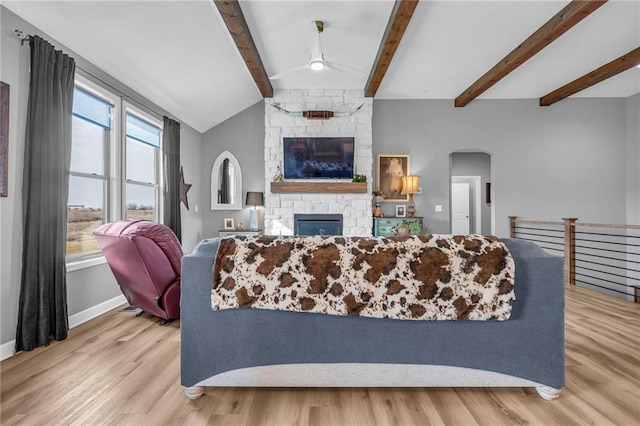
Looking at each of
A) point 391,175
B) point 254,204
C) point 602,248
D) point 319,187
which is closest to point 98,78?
point 254,204

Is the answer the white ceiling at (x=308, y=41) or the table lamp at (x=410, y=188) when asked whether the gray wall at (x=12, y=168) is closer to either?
the white ceiling at (x=308, y=41)

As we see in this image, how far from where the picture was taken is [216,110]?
519 centimetres

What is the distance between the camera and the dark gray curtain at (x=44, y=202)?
225 centimetres

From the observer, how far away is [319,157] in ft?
17.5

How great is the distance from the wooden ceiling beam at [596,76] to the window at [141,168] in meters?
6.16

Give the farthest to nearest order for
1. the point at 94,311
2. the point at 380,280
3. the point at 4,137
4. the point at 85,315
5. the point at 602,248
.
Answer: the point at 602,248 < the point at 94,311 < the point at 85,315 < the point at 4,137 < the point at 380,280

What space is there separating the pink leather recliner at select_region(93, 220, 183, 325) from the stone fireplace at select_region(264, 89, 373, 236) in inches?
109

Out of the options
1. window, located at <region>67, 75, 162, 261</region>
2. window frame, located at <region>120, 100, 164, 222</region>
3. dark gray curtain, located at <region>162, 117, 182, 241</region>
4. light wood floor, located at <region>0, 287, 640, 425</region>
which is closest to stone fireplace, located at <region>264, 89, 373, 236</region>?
dark gray curtain, located at <region>162, 117, 182, 241</region>

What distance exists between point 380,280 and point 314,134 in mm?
4159

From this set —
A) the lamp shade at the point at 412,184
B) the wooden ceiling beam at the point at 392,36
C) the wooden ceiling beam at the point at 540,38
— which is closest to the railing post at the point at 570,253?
the lamp shade at the point at 412,184

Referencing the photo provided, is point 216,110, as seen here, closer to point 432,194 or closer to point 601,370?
point 432,194

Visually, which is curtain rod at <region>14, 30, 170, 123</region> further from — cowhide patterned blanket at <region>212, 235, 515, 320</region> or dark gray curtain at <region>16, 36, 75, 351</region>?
cowhide patterned blanket at <region>212, 235, 515, 320</region>

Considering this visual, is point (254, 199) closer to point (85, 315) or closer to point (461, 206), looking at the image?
point (85, 315)

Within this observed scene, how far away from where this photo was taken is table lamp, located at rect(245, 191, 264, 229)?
17.7ft
